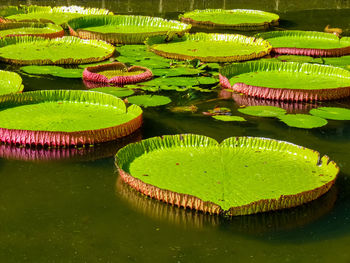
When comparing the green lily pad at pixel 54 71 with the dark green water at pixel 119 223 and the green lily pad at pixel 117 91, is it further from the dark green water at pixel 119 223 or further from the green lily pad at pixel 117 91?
the dark green water at pixel 119 223

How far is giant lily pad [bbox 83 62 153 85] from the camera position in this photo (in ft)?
22.3

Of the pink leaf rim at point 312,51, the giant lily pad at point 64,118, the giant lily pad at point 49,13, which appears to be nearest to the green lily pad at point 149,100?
the giant lily pad at point 64,118

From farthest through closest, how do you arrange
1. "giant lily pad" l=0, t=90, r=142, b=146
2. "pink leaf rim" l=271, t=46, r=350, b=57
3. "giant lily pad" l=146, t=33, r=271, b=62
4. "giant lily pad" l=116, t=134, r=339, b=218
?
"pink leaf rim" l=271, t=46, r=350, b=57 → "giant lily pad" l=146, t=33, r=271, b=62 → "giant lily pad" l=0, t=90, r=142, b=146 → "giant lily pad" l=116, t=134, r=339, b=218

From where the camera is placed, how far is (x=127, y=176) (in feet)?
13.9

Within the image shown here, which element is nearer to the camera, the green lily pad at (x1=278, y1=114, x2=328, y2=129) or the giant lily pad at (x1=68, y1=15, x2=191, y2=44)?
the green lily pad at (x1=278, y1=114, x2=328, y2=129)

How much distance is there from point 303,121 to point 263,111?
1.40 feet

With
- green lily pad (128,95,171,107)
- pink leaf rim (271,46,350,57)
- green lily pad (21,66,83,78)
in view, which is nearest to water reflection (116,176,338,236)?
green lily pad (128,95,171,107)

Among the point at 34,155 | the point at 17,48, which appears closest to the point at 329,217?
the point at 34,155

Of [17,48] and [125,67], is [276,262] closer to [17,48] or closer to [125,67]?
[125,67]

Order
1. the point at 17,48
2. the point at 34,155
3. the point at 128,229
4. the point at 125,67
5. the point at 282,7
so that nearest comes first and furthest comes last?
the point at 128,229 < the point at 34,155 < the point at 125,67 < the point at 17,48 < the point at 282,7

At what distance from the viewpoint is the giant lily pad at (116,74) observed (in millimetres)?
6809

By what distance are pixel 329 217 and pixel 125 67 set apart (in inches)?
147

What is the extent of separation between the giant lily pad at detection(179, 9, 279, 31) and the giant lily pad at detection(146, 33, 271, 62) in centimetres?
156

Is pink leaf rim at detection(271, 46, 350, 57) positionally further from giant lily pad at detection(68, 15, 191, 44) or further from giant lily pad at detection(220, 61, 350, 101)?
giant lily pad at detection(68, 15, 191, 44)
